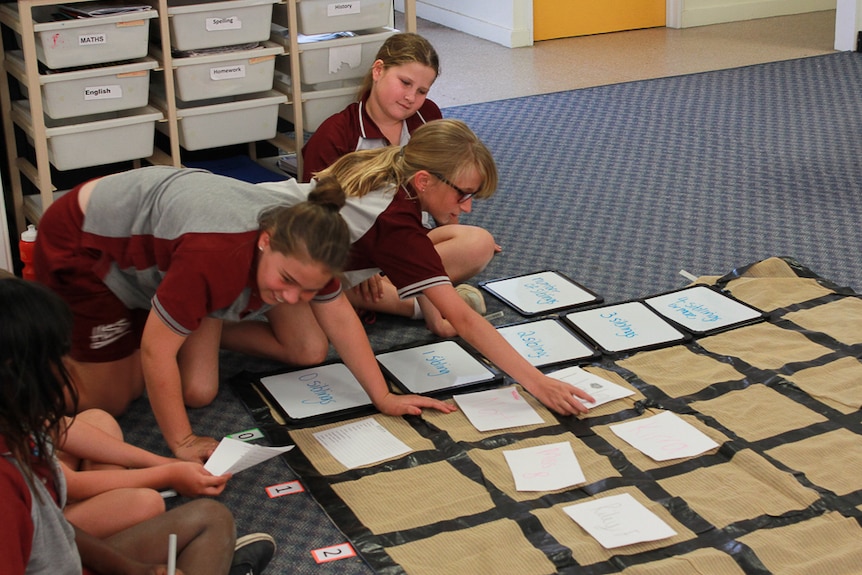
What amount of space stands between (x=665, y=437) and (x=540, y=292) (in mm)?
684

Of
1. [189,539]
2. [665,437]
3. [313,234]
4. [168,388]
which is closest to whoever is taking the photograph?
[189,539]

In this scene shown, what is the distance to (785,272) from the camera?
2.42 m

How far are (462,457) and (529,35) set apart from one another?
3.81m

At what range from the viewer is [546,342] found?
2.15m

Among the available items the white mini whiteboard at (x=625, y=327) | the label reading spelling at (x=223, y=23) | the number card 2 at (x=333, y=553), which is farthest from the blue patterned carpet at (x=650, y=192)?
the label reading spelling at (x=223, y=23)

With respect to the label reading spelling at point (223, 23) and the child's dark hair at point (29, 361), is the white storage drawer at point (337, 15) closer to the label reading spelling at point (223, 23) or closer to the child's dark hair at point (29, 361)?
the label reading spelling at point (223, 23)

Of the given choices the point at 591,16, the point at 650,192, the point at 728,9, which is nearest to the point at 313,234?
the point at 650,192

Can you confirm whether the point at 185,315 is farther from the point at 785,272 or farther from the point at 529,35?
the point at 529,35

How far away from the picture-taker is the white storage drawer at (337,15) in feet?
8.10

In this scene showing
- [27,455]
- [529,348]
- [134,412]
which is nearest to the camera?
[27,455]

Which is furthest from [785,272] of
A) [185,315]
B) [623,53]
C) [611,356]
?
[623,53]

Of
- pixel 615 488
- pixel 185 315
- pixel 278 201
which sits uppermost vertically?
pixel 278 201

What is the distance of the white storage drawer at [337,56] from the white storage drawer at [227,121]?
10 centimetres

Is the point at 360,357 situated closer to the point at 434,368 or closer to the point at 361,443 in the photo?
the point at 361,443
